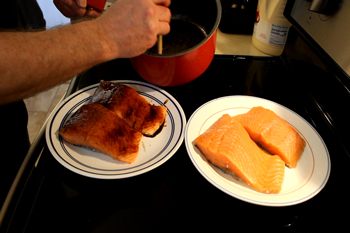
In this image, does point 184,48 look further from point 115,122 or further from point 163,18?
point 115,122

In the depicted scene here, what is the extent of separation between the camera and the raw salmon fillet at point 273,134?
98cm

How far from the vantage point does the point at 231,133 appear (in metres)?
1.00

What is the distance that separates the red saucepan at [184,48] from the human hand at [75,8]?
0.26m

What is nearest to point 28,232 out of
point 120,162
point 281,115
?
point 120,162

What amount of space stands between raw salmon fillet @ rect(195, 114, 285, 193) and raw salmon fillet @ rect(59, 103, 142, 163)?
0.89ft

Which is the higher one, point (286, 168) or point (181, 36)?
point (181, 36)

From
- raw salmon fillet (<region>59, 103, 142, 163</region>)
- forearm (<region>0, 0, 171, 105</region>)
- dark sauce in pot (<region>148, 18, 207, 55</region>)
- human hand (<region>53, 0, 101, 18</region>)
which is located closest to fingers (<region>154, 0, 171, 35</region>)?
forearm (<region>0, 0, 171, 105</region>)

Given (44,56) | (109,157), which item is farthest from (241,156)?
(44,56)

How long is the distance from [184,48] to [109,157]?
0.57 metres

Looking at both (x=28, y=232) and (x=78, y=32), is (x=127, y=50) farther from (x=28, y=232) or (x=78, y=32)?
(x=28, y=232)

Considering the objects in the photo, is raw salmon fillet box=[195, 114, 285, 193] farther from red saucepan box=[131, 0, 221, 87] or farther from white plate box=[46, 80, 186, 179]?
red saucepan box=[131, 0, 221, 87]

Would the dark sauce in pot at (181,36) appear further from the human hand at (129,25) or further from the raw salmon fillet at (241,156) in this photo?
the raw salmon fillet at (241,156)

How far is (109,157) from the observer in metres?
1.02

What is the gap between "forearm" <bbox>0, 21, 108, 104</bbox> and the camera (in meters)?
0.73
